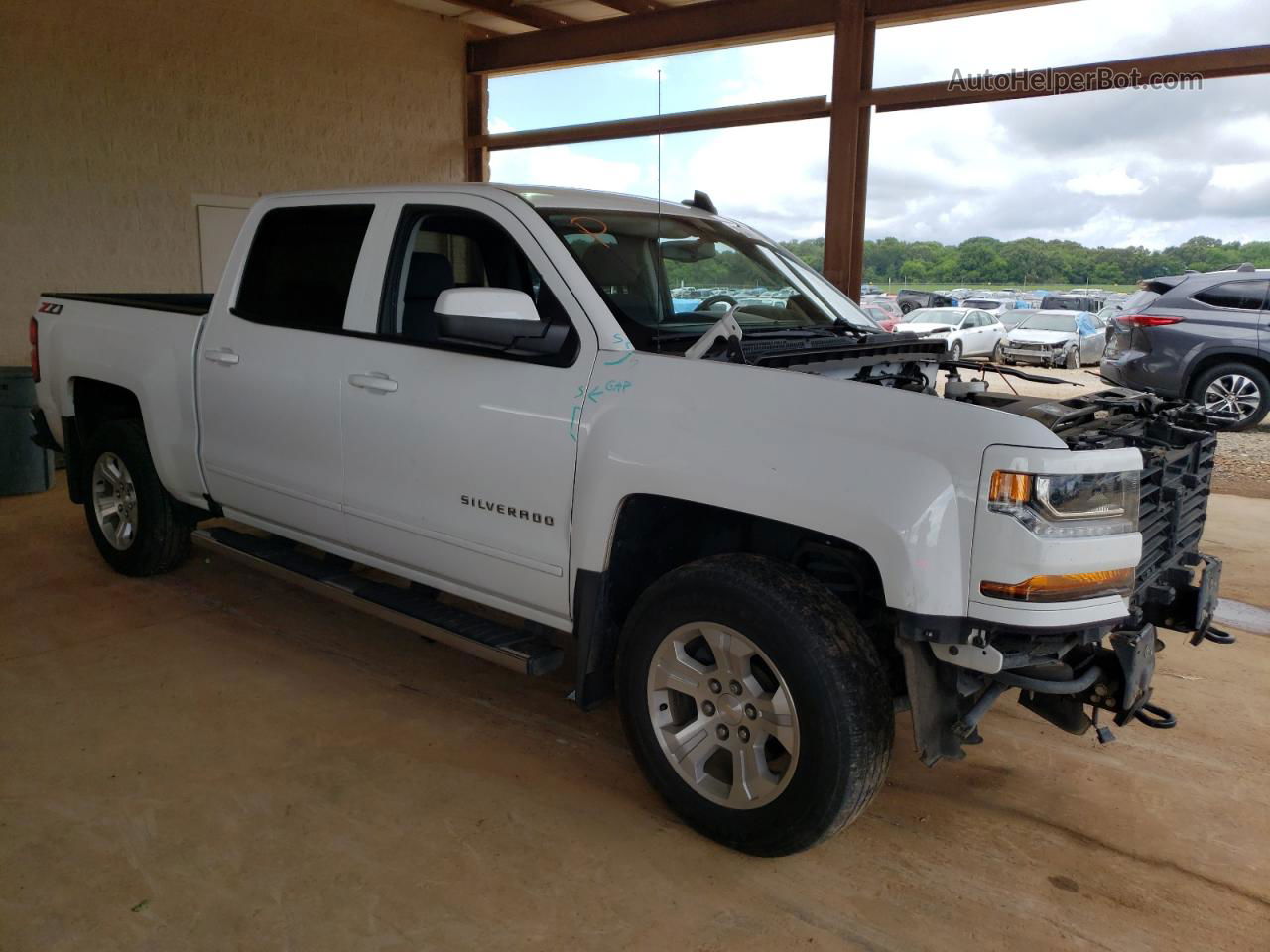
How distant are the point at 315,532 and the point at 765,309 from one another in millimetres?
2051

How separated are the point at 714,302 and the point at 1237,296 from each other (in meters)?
7.77

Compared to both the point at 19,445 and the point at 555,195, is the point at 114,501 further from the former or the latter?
the point at 555,195

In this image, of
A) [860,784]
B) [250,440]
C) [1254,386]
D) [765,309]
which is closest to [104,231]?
[250,440]


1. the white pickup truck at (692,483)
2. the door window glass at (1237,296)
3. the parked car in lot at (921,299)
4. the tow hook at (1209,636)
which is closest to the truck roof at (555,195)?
the white pickup truck at (692,483)

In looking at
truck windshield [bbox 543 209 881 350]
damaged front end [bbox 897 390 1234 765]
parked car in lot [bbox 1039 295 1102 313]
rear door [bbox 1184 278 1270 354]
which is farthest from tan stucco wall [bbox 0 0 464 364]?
parked car in lot [bbox 1039 295 1102 313]

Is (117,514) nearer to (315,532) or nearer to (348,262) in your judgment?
(315,532)

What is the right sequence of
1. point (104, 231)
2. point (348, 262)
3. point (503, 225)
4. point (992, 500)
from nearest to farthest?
point (992, 500), point (503, 225), point (348, 262), point (104, 231)

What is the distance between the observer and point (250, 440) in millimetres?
4133

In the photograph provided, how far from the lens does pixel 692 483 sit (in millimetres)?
2711

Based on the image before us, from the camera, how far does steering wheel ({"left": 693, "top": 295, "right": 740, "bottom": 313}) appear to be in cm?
364

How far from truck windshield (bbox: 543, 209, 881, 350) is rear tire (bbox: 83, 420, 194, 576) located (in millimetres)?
2715

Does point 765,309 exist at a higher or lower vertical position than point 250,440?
higher

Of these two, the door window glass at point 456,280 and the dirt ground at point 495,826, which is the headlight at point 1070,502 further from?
the door window glass at point 456,280

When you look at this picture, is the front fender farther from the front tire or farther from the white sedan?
the white sedan
